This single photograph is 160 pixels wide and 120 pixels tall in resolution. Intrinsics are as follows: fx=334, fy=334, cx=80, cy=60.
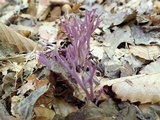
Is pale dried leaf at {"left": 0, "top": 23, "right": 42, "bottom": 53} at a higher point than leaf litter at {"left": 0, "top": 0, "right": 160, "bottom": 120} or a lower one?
higher

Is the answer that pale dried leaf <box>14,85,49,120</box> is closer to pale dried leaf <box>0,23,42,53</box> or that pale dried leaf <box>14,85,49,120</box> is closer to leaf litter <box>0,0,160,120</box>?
leaf litter <box>0,0,160,120</box>

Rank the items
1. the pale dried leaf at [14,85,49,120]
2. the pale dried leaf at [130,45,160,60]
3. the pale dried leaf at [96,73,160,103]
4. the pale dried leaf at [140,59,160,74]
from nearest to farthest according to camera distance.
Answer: the pale dried leaf at [14,85,49,120], the pale dried leaf at [96,73,160,103], the pale dried leaf at [140,59,160,74], the pale dried leaf at [130,45,160,60]

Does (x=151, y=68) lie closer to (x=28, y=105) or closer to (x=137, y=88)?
(x=137, y=88)

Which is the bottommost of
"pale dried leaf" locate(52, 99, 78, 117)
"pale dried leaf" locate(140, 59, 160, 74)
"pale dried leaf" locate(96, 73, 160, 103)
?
"pale dried leaf" locate(52, 99, 78, 117)

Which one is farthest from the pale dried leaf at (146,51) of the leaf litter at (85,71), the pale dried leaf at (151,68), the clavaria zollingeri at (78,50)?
the clavaria zollingeri at (78,50)

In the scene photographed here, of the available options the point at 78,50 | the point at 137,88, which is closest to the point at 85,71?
the point at 78,50

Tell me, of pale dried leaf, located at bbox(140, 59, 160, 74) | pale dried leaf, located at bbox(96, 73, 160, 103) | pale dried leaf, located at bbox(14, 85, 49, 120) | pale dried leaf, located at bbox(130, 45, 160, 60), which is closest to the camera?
pale dried leaf, located at bbox(14, 85, 49, 120)

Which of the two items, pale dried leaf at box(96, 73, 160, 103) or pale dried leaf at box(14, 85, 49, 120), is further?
pale dried leaf at box(96, 73, 160, 103)

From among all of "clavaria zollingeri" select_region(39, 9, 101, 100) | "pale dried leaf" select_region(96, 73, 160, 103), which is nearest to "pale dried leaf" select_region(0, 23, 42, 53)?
"clavaria zollingeri" select_region(39, 9, 101, 100)

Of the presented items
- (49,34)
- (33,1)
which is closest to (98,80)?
(49,34)

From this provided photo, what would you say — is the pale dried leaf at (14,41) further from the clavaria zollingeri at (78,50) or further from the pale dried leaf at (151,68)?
the pale dried leaf at (151,68)
